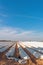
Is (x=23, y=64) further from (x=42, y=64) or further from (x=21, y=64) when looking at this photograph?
(x=42, y=64)

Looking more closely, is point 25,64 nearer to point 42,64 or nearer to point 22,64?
point 22,64

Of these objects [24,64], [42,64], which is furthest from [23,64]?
[42,64]

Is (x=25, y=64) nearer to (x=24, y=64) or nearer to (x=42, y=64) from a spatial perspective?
A: (x=24, y=64)

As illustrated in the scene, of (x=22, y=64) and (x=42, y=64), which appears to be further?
(x=42, y=64)

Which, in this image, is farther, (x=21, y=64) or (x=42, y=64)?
(x=42, y=64)

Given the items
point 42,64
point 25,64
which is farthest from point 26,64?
point 42,64

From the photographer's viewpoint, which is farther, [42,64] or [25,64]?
[42,64]

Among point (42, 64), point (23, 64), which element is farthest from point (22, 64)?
point (42, 64)

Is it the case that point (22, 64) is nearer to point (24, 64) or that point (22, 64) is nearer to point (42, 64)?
point (24, 64)
